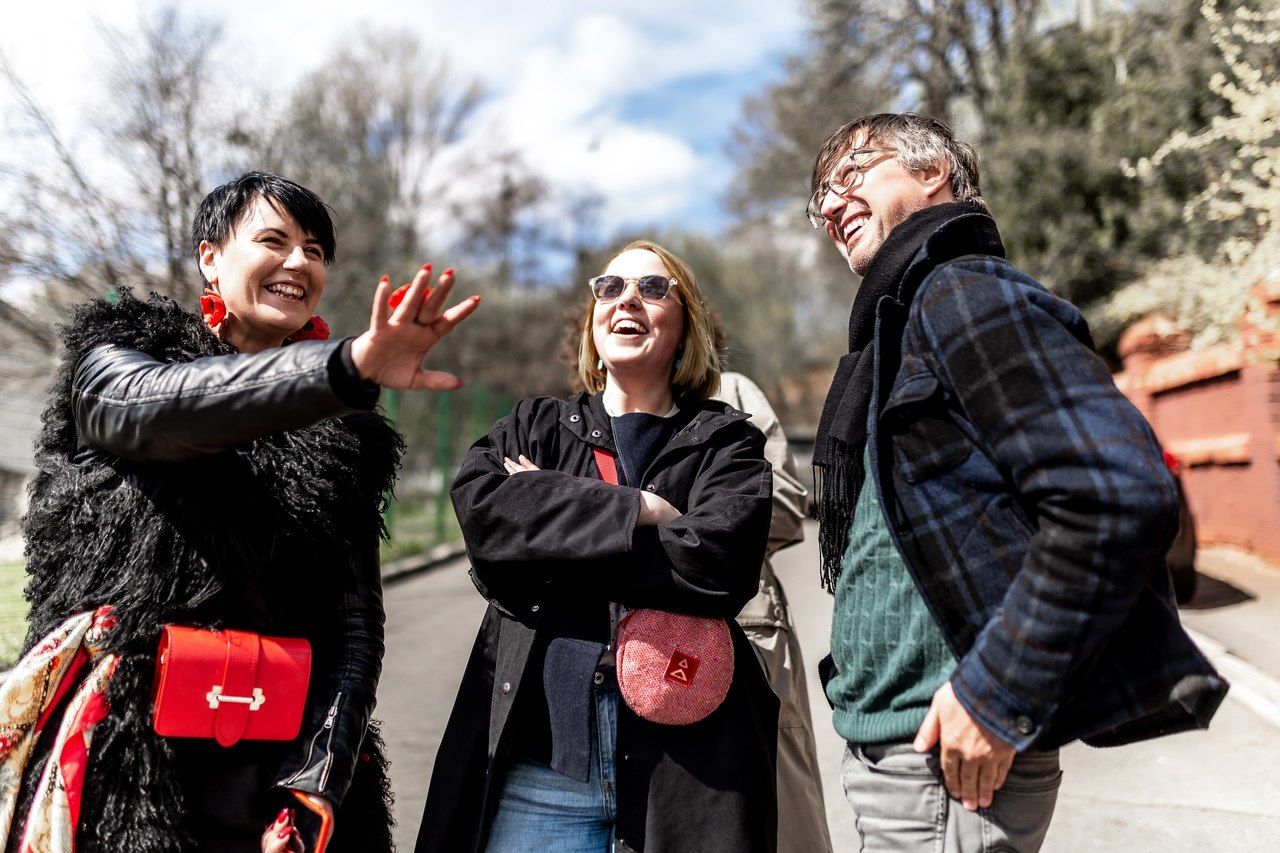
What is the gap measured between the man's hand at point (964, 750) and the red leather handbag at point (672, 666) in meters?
0.59

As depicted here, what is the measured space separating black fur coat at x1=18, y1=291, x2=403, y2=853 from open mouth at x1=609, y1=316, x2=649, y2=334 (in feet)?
2.61

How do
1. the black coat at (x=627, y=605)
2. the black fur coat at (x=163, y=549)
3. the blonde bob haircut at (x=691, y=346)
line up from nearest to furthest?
the black fur coat at (x=163, y=549) < the black coat at (x=627, y=605) < the blonde bob haircut at (x=691, y=346)

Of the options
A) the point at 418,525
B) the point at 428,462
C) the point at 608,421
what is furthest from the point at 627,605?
the point at 428,462

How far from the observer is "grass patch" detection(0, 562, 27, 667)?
5.11 m

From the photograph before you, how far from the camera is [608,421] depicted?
2.57 m

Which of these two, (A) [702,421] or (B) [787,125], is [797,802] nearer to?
(A) [702,421]

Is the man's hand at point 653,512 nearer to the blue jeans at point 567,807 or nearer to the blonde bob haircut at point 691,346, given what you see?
the blue jeans at point 567,807

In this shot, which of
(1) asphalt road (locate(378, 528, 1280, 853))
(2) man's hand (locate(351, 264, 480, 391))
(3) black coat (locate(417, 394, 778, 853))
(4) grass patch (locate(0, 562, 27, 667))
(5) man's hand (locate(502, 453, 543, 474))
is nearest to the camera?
(2) man's hand (locate(351, 264, 480, 391))

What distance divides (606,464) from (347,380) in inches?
37.3

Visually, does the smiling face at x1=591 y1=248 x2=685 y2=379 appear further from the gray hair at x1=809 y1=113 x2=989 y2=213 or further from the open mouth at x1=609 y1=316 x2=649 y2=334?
the gray hair at x1=809 y1=113 x2=989 y2=213

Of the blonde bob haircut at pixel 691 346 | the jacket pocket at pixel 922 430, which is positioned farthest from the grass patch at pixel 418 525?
the jacket pocket at pixel 922 430

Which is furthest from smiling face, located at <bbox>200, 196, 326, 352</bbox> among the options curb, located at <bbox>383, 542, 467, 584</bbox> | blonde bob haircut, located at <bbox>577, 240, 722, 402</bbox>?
curb, located at <bbox>383, 542, 467, 584</bbox>

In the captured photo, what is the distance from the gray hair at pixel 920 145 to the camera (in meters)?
1.99

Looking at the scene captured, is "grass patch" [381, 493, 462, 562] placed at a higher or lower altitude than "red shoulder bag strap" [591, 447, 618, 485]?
lower
